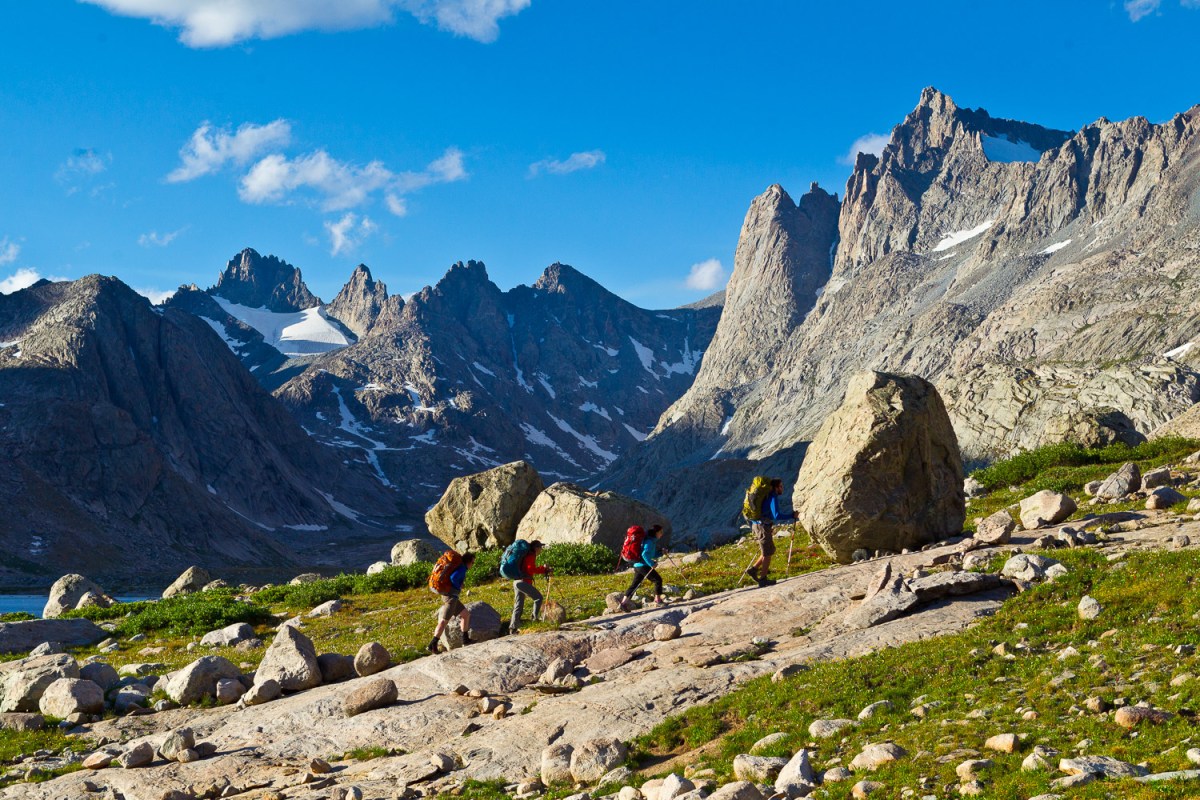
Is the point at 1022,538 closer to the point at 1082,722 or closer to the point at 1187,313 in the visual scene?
the point at 1082,722

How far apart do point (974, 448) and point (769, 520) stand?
66.5 metres

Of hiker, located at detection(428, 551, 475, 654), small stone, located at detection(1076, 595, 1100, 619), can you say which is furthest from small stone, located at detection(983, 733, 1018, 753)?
hiker, located at detection(428, 551, 475, 654)

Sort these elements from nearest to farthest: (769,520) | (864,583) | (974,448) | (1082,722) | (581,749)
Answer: (1082,722) → (581,749) → (864,583) → (769,520) → (974,448)

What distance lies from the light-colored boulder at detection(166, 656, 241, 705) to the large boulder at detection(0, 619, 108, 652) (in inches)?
421

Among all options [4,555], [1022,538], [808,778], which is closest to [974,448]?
[1022,538]

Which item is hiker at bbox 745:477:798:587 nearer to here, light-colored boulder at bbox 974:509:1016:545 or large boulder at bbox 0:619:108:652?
light-colored boulder at bbox 974:509:1016:545

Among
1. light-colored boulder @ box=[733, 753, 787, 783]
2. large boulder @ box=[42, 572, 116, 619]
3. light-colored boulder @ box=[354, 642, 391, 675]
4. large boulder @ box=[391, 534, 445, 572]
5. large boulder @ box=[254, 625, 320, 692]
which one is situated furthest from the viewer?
large boulder @ box=[391, 534, 445, 572]

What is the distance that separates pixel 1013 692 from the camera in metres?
13.7

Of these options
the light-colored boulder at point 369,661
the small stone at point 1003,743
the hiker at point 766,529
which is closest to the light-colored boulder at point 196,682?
the light-colored boulder at point 369,661

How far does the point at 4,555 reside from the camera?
192 metres

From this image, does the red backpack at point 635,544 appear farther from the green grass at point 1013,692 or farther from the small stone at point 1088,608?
the small stone at point 1088,608

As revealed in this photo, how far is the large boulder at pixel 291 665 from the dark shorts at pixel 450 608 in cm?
311

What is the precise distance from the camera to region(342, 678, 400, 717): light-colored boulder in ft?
61.4

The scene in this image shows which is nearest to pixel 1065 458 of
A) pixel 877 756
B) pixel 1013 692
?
pixel 1013 692
